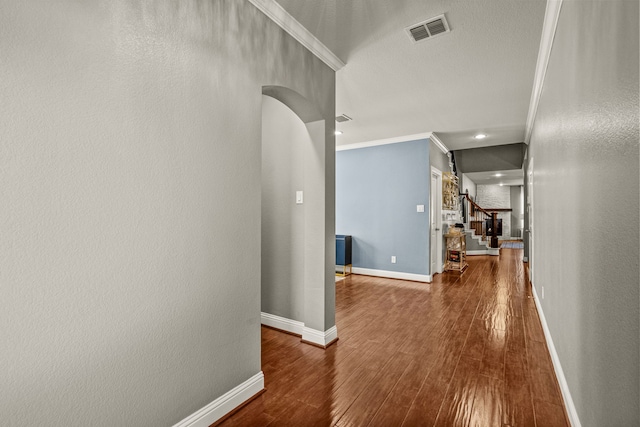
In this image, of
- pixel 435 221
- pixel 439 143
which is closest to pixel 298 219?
pixel 435 221

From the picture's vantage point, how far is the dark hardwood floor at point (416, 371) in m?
1.84

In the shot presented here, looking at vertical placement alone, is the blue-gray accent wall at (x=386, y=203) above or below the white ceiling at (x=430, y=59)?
below

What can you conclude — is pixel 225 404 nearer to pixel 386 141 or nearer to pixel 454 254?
pixel 386 141

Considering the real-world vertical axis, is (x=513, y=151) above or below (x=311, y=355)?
above

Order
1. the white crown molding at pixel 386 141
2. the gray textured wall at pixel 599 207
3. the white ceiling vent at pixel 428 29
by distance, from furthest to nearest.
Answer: the white crown molding at pixel 386 141 < the white ceiling vent at pixel 428 29 < the gray textured wall at pixel 599 207

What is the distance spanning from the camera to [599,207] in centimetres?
123

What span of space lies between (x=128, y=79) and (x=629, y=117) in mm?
1823

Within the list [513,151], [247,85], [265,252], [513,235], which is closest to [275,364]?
[265,252]

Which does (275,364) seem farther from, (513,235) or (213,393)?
(513,235)

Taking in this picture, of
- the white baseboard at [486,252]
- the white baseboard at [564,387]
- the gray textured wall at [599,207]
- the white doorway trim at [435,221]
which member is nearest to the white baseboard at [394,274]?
the white doorway trim at [435,221]

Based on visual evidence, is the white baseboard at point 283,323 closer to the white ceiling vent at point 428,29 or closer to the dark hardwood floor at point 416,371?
the dark hardwood floor at point 416,371

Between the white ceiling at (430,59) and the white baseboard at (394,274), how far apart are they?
98.2 inches

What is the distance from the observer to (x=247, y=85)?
1995 mm

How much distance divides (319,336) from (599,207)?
7.23ft
